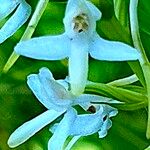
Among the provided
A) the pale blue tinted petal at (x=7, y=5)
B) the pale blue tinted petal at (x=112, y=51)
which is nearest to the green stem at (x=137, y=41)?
the pale blue tinted petal at (x=112, y=51)

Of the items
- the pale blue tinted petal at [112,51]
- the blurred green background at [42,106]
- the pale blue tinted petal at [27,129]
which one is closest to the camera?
the pale blue tinted petal at [112,51]

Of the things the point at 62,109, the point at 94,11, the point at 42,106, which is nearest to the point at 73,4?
the point at 94,11

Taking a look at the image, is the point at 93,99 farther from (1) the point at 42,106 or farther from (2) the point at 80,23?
(1) the point at 42,106

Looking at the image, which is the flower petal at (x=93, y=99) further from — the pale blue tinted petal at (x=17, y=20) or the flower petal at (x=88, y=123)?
the pale blue tinted petal at (x=17, y=20)

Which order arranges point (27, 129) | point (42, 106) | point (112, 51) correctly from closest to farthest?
point (112, 51) < point (27, 129) < point (42, 106)

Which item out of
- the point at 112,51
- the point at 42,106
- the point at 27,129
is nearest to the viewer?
the point at 112,51

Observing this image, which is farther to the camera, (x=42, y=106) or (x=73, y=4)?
(x=42, y=106)

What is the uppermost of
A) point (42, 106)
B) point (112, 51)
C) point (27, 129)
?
point (112, 51)
